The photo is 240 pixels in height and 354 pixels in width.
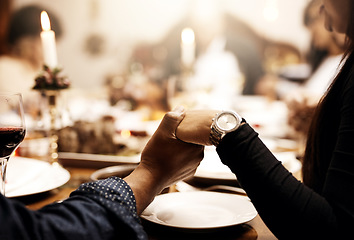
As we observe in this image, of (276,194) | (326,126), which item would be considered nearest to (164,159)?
(276,194)

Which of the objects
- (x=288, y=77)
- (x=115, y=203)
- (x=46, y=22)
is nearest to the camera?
(x=115, y=203)

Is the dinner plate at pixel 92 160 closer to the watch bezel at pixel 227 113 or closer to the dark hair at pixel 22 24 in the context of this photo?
the watch bezel at pixel 227 113

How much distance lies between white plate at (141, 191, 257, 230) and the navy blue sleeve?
0.27 feet

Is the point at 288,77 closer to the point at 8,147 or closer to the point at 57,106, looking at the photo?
the point at 57,106

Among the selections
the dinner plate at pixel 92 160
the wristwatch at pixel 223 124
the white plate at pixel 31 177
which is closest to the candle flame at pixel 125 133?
the dinner plate at pixel 92 160

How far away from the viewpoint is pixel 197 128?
77cm

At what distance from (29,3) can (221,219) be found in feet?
13.7

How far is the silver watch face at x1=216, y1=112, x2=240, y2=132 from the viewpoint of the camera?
700 millimetres

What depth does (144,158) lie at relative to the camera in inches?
31.2

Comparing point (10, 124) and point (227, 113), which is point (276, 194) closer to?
point (227, 113)

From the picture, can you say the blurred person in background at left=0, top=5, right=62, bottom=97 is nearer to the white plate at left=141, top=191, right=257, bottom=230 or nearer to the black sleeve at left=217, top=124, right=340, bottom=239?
the white plate at left=141, top=191, right=257, bottom=230

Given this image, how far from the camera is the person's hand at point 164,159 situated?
2.49 feet

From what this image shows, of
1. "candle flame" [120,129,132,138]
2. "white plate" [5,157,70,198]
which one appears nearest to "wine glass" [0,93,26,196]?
"white plate" [5,157,70,198]

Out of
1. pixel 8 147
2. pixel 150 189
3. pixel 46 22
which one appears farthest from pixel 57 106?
pixel 150 189
